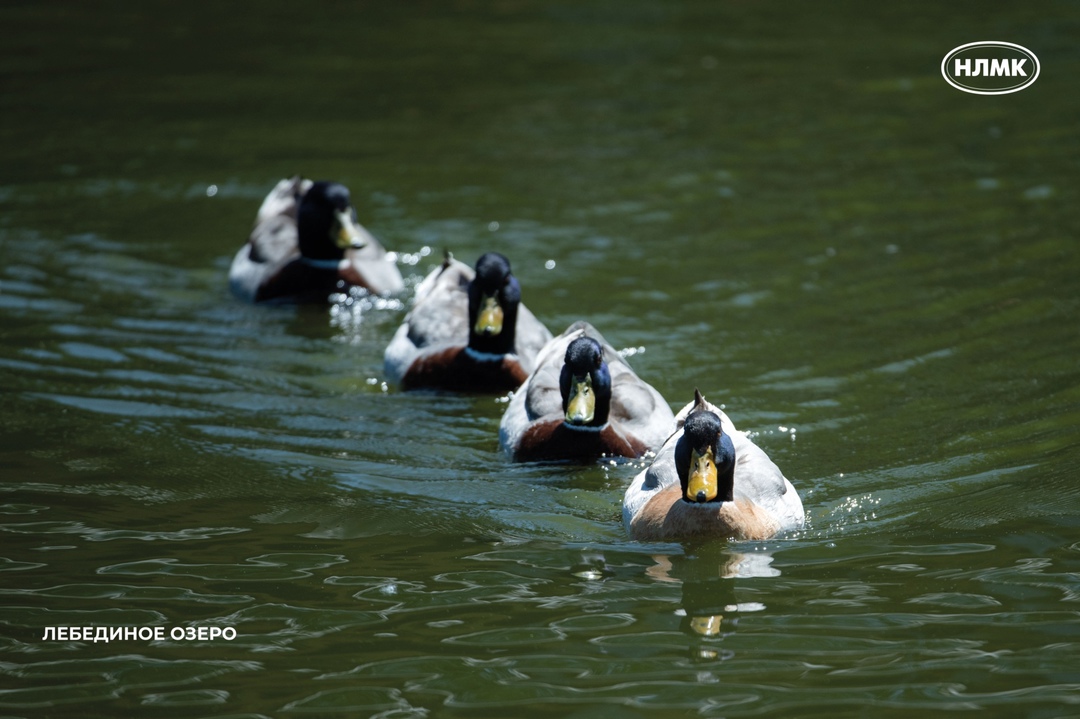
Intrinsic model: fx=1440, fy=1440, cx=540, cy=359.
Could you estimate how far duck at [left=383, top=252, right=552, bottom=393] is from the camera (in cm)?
1027

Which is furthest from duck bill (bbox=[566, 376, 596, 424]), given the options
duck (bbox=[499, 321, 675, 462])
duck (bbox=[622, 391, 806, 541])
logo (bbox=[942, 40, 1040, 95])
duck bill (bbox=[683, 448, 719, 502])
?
logo (bbox=[942, 40, 1040, 95])

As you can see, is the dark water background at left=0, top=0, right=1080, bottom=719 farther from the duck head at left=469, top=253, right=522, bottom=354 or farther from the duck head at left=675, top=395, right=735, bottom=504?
the duck head at left=469, top=253, right=522, bottom=354

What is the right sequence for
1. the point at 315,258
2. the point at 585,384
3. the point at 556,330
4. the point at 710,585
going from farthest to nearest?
the point at 315,258 < the point at 556,330 < the point at 585,384 < the point at 710,585

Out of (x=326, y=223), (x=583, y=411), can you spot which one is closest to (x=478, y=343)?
(x=583, y=411)

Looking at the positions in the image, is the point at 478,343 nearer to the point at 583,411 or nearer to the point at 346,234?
the point at 583,411

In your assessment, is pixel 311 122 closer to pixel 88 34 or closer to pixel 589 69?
pixel 589 69

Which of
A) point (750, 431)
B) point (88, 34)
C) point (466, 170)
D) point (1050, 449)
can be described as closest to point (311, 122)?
point (466, 170)

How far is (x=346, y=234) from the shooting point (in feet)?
41.3

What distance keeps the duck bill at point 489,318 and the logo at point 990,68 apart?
30.0 feet

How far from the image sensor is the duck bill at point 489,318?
33.6ft

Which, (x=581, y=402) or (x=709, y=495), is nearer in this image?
(x=709, y=495)

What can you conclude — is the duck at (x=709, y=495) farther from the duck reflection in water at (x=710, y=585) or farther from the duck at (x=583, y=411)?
the duck at (x=583, y=411)

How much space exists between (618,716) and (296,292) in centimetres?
787

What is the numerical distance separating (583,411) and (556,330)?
A: 2990mm
